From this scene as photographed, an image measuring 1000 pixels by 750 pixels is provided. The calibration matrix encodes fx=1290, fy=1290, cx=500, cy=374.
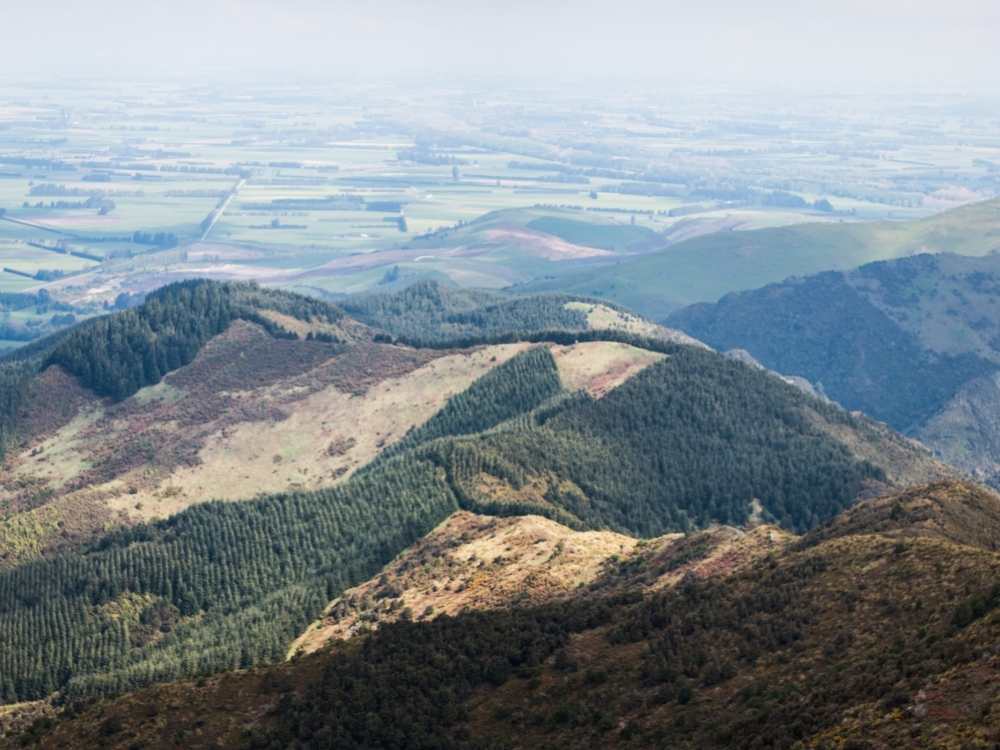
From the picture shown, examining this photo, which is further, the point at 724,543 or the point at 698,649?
the point at 724,543

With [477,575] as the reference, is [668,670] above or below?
above

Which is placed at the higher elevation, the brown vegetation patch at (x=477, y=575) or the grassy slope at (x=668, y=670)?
the grassy slope at (x=668, y=670)

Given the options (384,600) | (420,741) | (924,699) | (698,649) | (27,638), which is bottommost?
(27,638)

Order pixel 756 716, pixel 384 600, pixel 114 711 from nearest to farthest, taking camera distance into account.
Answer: pixel 756 716, pixel 114 711, pixel 384 600

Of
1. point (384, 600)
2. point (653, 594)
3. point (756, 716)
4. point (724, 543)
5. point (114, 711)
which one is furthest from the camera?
point (384, 600)

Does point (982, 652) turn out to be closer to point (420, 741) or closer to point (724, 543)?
point (420, 741)

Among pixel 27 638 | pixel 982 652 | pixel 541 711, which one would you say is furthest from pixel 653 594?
pixel 27 638

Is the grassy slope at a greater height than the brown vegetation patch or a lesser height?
greater

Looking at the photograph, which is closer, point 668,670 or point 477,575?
point 668,670

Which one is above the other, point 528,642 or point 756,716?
point 756,716

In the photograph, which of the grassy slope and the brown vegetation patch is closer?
the grassy slope

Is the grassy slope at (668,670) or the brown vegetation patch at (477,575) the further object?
the brown vegetation patch at (477,575)
